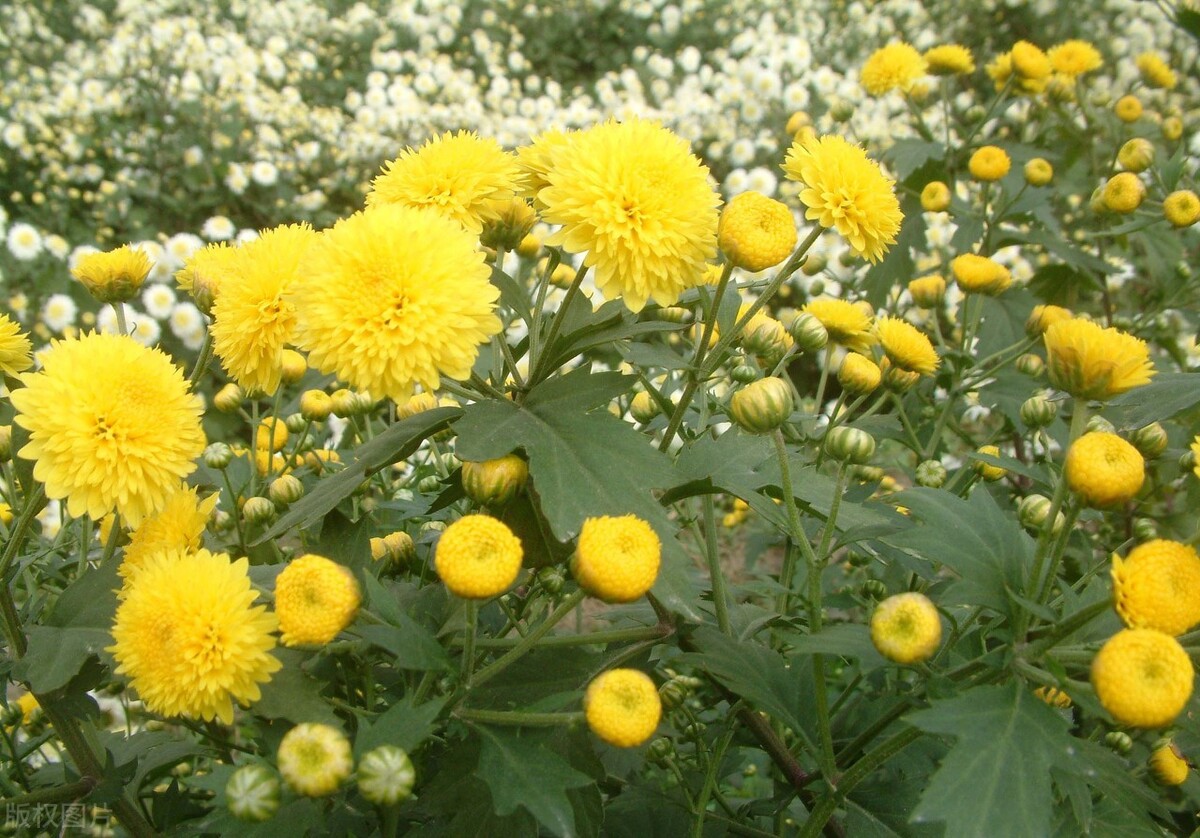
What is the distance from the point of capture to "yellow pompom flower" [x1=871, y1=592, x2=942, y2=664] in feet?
3.37

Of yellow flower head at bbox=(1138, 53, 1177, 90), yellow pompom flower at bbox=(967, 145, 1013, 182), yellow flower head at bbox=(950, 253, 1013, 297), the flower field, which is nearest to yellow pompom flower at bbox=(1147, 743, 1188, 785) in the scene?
the flower field

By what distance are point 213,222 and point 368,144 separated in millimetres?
Result: 1441

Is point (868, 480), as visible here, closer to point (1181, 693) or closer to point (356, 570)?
point (1181, 693)

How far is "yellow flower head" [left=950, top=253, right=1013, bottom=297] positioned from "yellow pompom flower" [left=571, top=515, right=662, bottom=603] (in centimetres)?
140

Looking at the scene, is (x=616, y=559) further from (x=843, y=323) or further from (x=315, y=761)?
(x=843, y=323)

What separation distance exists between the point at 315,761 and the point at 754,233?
82 centimetres

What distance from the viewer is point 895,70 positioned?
3.06 meters

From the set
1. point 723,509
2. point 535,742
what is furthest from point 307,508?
point 723,509

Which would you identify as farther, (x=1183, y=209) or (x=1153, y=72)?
(x=1153, y=72)

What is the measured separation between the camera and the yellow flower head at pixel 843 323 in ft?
5.47

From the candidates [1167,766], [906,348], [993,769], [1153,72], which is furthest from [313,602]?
[1153,72]

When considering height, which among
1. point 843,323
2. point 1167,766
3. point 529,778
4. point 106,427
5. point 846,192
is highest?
point 846,192

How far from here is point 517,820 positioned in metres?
1.13

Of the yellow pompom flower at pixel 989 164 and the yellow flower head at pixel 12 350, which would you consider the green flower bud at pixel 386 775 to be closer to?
the yellow flower head at pixel 12 350
